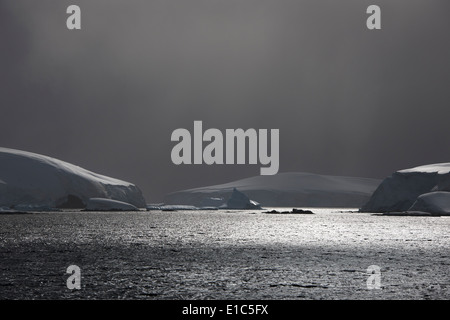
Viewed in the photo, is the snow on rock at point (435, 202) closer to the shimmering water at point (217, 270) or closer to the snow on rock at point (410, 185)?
the snow on rock at point (410, 185)

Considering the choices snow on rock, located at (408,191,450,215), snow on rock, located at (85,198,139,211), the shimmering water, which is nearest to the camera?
the shimmering water

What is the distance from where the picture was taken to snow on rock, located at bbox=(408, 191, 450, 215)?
452 feet

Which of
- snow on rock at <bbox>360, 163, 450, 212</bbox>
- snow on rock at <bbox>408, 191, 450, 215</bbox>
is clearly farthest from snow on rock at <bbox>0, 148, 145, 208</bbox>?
snow on rock at <bbox>408, 191, 450, 215</bbox>

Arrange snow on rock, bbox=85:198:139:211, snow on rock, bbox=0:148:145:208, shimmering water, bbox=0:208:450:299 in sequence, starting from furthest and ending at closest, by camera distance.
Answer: snow on rock, bbox=85:198:139:211
snow on rock, bbox=0:148:145:208
shimmering water, bbox=0:208:450:299

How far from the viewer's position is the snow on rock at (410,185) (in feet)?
492

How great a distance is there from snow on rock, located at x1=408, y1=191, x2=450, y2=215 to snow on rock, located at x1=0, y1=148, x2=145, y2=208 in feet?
351

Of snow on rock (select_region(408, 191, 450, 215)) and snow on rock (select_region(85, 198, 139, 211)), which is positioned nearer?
snow on rock (select_region(408, 191, 450, 215))

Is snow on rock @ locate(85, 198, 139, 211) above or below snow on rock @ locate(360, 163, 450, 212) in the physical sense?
below

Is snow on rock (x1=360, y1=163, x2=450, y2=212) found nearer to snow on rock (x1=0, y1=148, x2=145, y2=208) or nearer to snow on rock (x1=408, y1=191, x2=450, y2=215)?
snow on rock (x1=408, y1=191, x2=450, y2=215)


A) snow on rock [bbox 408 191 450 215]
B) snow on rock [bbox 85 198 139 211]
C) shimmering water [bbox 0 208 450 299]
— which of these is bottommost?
snow on rock [bbox 85 198 139 211]
